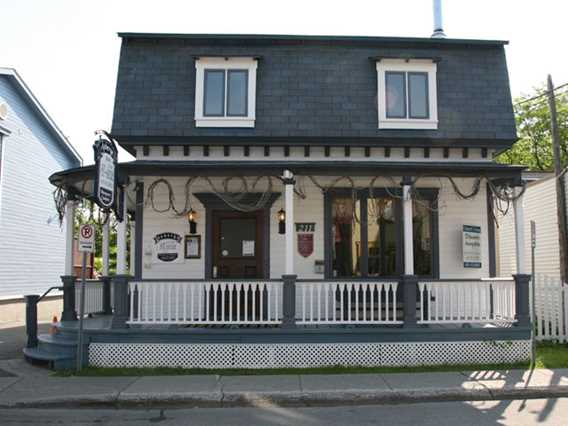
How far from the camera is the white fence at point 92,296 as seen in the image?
39.9 ft

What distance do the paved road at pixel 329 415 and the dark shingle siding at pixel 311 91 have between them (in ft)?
18.8

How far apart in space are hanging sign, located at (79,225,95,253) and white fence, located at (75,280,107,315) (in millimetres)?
2657

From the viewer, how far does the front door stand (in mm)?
11859

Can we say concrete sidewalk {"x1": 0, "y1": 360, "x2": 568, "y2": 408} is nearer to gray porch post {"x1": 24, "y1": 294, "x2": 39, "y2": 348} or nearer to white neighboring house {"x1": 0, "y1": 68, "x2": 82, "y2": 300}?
gray porch post {"x1": 24, "y1": 294, "x2": 39, "y2": 348}

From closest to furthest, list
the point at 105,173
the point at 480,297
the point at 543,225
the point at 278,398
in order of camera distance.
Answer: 1. the point at 278,398
2. the point at 105,173
3. the point at 480,297
4. the point at 543,225

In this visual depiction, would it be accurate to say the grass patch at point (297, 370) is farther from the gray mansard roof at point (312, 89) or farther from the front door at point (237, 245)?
the gray mansard roof at point (312, 89)

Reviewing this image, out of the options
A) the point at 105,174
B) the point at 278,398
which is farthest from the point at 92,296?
the point at 278,398

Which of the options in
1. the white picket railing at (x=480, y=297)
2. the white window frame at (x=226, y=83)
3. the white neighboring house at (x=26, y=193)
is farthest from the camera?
the white neighboring house at (x=26, y=193)

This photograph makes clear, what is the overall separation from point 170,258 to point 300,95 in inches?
177

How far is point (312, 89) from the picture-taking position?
39.5 ft

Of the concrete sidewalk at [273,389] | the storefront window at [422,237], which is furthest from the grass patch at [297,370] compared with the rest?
the storefront window at [422,237]

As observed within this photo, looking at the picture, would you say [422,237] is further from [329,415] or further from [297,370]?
→ [329,415]

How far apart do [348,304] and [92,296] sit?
6.08m

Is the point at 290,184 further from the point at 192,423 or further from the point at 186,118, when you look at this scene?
the point at 192,423
